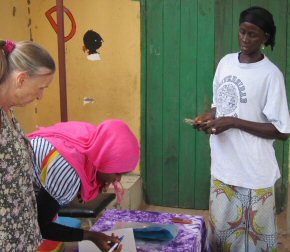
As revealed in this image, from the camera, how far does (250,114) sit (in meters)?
2.27

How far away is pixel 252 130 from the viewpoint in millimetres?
2229

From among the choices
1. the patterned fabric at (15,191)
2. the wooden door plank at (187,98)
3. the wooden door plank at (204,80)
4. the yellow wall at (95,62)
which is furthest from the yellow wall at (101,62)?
the patterned fabric at (15,191)

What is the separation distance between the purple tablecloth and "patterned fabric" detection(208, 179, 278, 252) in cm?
19

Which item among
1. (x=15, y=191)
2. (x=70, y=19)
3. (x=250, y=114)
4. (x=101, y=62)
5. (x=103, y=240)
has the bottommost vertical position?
(x=103, y=240)

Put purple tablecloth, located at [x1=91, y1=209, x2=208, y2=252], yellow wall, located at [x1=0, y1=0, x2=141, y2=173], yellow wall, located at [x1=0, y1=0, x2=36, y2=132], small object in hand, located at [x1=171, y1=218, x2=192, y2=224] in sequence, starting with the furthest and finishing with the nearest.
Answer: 1. yellow wall, located at [x1=0, y1=0, x2=141, y2=173]
2. yellow wall, located at [x1=0, y1=0, x2=36, y2=132]
3. small object in hand, located at [x1=171, y1=218, x2=192, y2=224]
4. purple tablecloth, located at [x1=91, y1=209, x2=208, y2=252]

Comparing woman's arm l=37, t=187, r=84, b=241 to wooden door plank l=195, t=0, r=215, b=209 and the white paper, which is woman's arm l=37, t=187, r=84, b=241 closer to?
the white paper

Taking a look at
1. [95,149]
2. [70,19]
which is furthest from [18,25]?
[95,149]

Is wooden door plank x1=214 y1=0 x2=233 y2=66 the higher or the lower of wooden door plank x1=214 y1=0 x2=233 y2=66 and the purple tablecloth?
the higher

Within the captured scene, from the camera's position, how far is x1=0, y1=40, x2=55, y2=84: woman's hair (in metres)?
1.34

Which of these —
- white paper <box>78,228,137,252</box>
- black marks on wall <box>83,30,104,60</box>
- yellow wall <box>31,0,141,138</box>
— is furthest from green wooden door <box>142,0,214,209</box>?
white paper <box>78,228,137,252</box>

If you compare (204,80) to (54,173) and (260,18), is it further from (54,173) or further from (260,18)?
(54,173)

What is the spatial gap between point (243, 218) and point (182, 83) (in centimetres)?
195

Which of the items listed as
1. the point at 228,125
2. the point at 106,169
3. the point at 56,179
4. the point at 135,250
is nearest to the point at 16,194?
the point at 56,179

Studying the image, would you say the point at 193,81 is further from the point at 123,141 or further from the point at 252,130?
the point at 123,141
